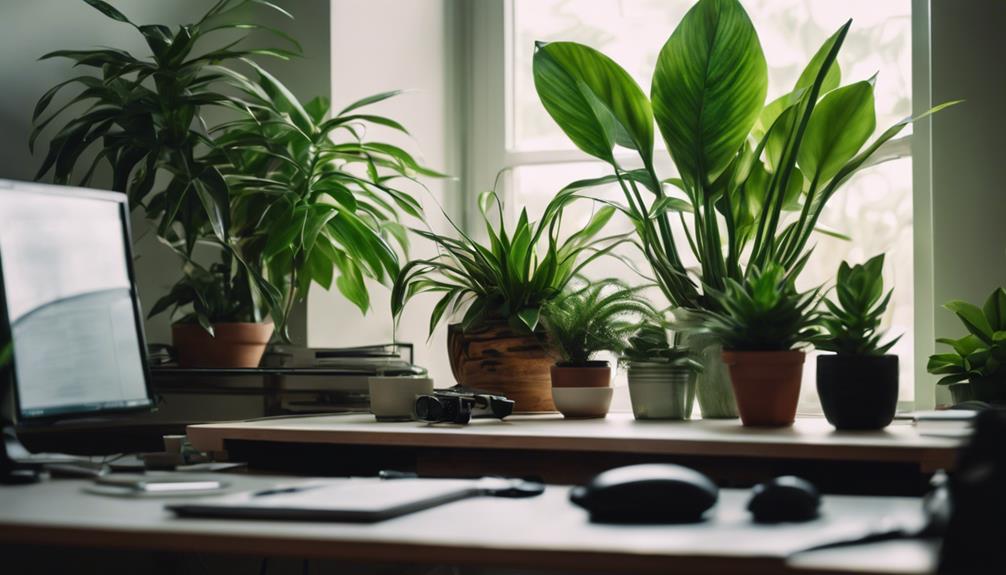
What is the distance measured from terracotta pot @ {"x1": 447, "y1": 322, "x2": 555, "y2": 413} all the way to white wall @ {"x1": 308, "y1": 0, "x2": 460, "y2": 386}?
1.81 ft

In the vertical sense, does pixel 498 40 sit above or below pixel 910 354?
above

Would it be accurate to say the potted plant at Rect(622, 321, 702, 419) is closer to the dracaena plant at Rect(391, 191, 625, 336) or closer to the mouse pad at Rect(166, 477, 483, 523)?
the dracaena plant at Rect(391, 191, 625, 336)

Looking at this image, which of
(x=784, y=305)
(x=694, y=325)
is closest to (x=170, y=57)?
(x=694, y=325)

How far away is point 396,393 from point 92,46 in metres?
1.04

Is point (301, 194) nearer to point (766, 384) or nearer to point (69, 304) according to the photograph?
point (69, 304)

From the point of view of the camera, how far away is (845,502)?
41.6 inches

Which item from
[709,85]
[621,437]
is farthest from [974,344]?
[621,437]

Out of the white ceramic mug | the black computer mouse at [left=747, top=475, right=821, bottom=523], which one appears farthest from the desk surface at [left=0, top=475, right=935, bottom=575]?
the white ceramic mug

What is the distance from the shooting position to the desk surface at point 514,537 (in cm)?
77

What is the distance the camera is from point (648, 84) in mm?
2496

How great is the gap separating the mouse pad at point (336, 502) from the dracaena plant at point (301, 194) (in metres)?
0.95

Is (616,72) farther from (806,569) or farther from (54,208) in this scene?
(806,569)

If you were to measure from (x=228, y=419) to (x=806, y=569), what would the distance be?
1334 mm

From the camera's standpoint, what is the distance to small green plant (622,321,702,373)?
174 centimetres
